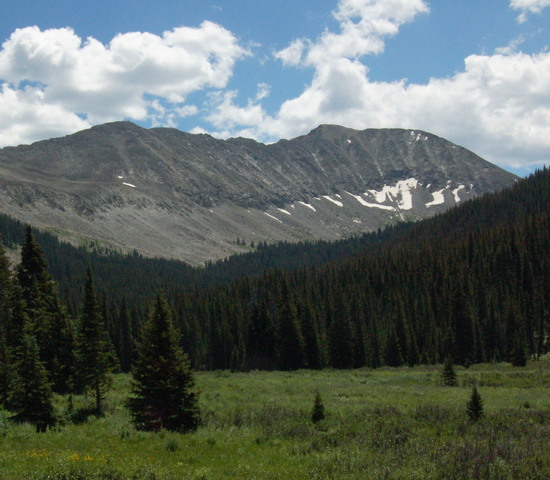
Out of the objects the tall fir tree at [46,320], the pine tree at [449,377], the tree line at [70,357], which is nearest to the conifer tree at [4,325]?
the tree line at [70,357]

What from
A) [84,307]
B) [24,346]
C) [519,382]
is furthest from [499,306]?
[24,346]

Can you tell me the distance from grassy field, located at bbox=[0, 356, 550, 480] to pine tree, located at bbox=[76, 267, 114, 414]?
2.53 m

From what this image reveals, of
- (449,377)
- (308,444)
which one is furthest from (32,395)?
(449,377)

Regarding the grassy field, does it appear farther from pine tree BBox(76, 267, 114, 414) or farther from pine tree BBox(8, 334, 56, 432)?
pine tree BBox(76, 267, 114, 414)

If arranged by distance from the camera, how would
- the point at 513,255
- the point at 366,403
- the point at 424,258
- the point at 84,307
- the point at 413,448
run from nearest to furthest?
the point at 413,448 < the point at 366,403 < the point at 84,307 < the point at 513,255 < the point at 424,258

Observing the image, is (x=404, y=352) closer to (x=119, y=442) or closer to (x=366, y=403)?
(x=366, y=403)

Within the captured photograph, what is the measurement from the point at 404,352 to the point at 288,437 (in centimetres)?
6440

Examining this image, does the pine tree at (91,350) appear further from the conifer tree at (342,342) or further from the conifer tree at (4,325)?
the conifer tree at (342,342)

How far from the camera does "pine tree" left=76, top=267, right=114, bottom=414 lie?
3247cm

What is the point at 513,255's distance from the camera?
112125mm

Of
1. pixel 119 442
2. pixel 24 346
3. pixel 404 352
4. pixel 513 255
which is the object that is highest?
pixel 513 255

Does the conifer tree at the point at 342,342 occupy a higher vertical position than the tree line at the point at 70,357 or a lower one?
lower

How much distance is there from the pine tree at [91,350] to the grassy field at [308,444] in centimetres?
253

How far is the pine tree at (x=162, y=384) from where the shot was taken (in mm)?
24812
